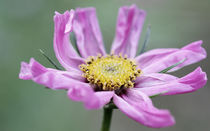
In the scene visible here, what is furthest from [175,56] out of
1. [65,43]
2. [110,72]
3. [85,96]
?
[85,96]

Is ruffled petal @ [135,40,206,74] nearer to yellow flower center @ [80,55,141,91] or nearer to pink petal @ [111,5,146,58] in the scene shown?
yellow flower center @ [80,55,141,91]

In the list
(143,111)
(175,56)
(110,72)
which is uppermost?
(175,56)

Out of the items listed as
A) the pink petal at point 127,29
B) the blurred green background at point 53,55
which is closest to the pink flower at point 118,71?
the pink petal at point 127,29

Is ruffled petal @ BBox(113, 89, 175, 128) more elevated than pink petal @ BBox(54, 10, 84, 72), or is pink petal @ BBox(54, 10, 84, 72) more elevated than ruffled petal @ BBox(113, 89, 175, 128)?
pink petal @ BBox(54, 10, 84, 72)

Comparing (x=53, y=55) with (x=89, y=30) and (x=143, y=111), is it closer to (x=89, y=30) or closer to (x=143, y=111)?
(x=89, y=30)

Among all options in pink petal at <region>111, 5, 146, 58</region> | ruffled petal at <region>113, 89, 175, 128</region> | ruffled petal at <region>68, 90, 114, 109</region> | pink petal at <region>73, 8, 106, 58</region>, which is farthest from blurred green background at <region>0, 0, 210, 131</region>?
ruffled petal at <region>68, 90, 114, 109</region>
